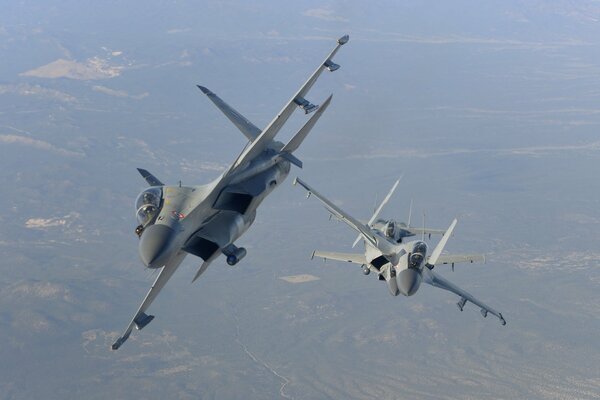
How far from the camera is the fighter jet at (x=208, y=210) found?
35.2m

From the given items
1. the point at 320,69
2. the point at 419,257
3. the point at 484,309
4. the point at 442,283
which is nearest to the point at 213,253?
the point at 320,69

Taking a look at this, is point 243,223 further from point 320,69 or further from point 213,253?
point 320,69

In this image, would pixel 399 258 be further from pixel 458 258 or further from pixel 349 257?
pixel 349 257

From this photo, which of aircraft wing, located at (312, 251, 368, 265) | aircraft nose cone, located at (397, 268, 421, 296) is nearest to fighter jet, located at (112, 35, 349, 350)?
aircraft nose cone, located at (397, 268, 421, 296)

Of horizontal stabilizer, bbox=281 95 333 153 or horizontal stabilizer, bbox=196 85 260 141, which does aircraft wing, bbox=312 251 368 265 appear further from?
horizontal stabilizer, bbox=196 85 260 141

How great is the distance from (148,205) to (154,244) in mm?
2975

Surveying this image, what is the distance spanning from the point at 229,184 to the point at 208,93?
817 cm

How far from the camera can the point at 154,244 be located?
34.3m

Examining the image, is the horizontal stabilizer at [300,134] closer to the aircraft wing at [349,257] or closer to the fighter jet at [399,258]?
the fighter jet at [399,258]

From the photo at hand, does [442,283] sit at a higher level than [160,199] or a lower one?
lower

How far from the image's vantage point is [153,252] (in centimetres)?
3409

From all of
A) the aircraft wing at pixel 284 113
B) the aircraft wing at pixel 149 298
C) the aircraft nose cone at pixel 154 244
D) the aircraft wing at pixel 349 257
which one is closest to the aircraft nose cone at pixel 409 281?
the aircraft wing at pixel 349 257

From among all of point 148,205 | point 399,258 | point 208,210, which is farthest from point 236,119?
point 399,258

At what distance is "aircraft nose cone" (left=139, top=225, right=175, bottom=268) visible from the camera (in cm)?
3403
